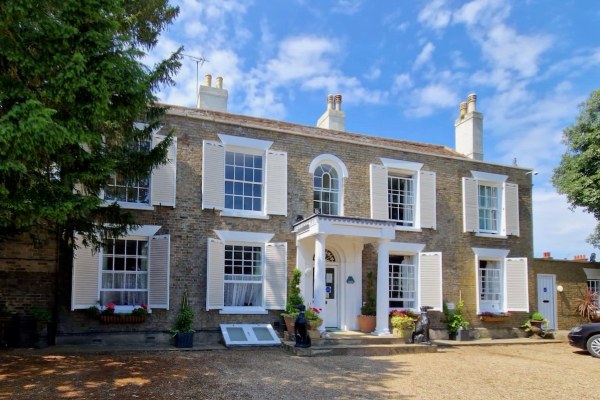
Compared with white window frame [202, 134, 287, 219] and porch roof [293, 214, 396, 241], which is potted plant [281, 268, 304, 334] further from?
white window frame [202, 134, 287, 219]

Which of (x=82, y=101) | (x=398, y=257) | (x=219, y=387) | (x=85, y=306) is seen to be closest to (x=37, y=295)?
(x=85, y=306)

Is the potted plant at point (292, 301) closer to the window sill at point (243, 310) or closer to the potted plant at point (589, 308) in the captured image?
the window sill at point (243, 310)

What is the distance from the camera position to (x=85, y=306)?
12.2m

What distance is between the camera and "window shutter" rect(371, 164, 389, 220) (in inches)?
627

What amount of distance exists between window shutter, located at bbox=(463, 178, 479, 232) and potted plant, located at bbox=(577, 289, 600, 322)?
6.36m

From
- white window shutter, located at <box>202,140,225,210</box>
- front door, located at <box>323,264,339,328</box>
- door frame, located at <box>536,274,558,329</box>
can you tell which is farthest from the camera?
door frame, located at <box>536,274,558,329</box>

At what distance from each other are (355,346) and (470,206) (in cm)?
737

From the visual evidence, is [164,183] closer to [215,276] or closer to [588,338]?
[215,276]

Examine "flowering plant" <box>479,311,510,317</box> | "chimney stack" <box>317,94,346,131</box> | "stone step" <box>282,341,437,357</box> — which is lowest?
"stone step" <box>282,341,437,357</box>

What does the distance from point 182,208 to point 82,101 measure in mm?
6797

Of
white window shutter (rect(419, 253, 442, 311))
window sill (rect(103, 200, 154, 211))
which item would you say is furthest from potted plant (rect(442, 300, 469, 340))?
window sill (rect(103, 200, 154, 211))

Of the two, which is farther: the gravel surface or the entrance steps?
the entrance steps

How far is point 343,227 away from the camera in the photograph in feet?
45.8

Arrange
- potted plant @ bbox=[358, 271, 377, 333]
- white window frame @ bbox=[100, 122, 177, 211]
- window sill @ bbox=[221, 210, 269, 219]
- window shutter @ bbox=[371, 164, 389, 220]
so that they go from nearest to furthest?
white window frame @ bbox=[100, 122, 177, 211], window sill @ bbox=[221, 210, 269, 219], potted plant @ bbox=[358, 271, 377, 333], window shutter @ bbox=[371, 164, 389, 220]
